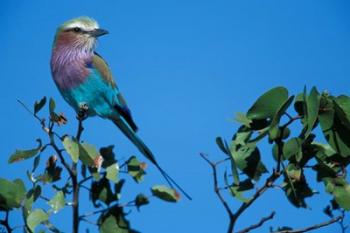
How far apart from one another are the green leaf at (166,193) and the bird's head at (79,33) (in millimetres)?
1909

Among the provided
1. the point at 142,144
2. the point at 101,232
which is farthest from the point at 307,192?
the point at 142,144

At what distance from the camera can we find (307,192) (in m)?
1.42

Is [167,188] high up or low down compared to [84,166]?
down

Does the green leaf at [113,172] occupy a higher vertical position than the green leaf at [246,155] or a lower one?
higher

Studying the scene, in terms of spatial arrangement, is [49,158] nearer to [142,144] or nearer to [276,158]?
[276,158]

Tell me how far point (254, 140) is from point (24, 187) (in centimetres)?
66

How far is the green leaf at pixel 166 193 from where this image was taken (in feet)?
4.84

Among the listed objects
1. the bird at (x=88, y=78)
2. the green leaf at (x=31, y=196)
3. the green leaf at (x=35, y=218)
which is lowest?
the green leaf at (x=35, y=218)

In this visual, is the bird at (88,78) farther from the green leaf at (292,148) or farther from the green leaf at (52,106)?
the green leaf at (292,148)

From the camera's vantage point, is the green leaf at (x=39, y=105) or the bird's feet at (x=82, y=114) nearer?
the green leaf at (x=39, y=105)

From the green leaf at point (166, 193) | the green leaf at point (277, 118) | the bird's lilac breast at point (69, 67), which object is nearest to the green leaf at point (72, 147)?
the green leaf at point (166, 193)

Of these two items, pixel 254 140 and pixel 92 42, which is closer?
pixel 254 140

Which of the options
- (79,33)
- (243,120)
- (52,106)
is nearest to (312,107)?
(243,120)

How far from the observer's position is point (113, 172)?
150cm
